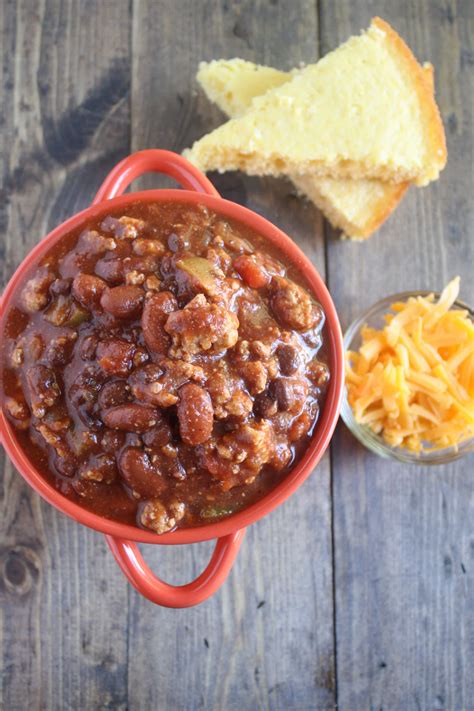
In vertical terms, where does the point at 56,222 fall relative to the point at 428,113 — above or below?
below

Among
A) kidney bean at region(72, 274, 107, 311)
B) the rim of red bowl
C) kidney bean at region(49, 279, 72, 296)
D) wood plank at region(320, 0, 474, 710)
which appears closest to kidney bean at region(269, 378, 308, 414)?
the rim of red bowl

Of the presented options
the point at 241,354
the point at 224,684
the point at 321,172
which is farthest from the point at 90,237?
the point at 224,684

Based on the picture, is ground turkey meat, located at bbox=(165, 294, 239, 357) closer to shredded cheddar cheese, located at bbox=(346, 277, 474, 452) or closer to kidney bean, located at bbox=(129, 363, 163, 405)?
kidney bean, located at bbox=(129, 363, 163, 405)

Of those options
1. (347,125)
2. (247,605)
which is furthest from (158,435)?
(347,125)

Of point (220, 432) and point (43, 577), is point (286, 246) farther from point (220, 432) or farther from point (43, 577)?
point (43, 577)

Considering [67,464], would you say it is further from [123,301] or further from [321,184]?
[321,184]
